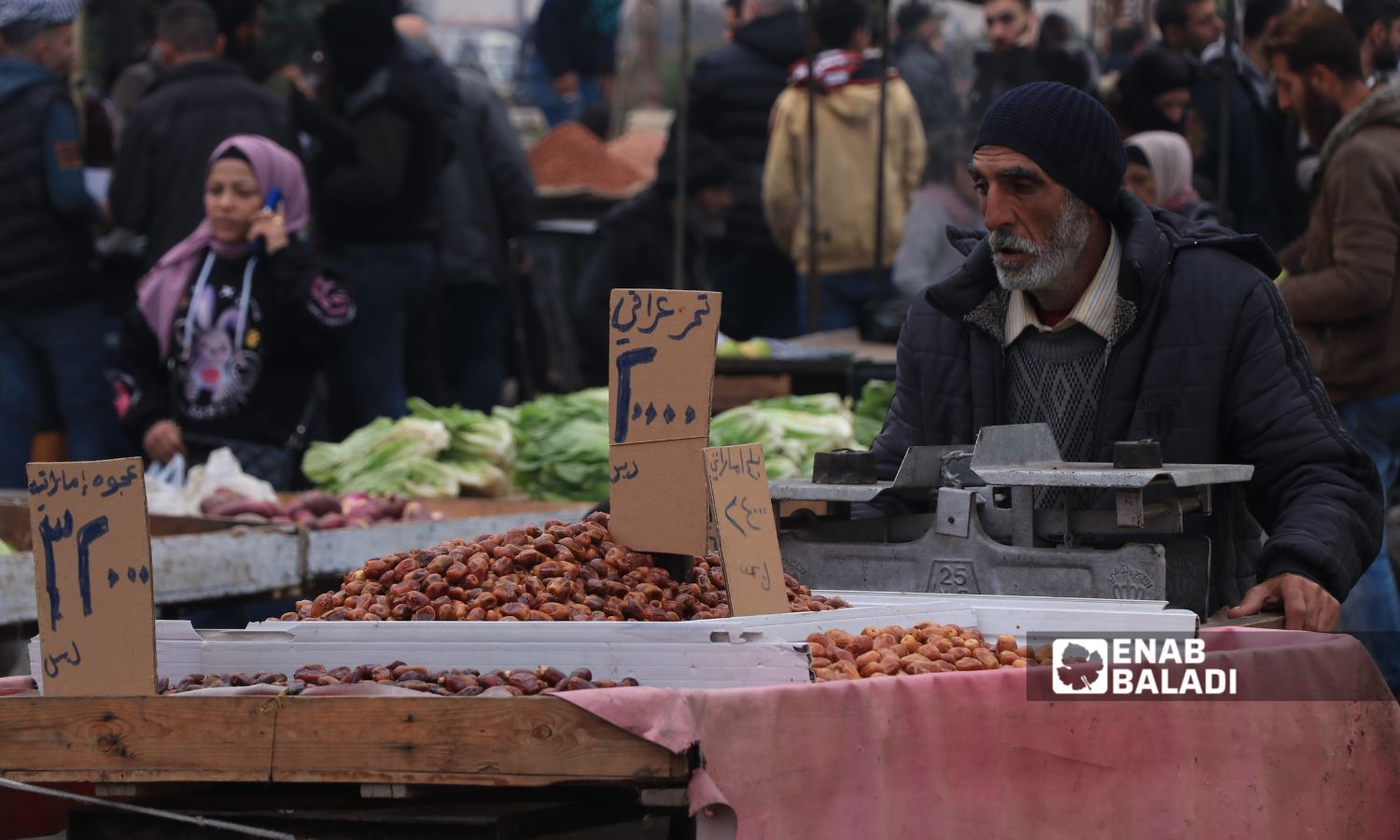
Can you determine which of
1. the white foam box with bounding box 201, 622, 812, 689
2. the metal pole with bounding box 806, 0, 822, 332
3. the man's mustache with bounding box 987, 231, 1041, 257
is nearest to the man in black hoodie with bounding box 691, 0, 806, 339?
the metal pole with bounding box 806, 0, 822, 332

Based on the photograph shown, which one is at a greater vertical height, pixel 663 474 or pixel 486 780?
pixel 663 474

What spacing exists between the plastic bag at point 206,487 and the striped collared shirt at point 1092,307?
136 inches

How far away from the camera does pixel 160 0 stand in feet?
39.0

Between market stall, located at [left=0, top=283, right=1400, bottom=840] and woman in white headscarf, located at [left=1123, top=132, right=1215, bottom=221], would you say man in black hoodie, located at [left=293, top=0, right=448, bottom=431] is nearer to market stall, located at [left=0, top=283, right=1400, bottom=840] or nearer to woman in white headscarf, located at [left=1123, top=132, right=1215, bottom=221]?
woman in white headscarf, located at [left=1123, top=132, right=1215, bottom=221]

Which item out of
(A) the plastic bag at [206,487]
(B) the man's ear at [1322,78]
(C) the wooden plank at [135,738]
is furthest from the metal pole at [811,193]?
(C) the wooden plank at [135,738]

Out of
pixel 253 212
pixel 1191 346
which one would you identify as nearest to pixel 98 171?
pixel 253 212

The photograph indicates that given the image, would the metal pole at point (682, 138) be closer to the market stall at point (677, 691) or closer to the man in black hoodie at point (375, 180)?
the man in black hoodie at point (375, 180)

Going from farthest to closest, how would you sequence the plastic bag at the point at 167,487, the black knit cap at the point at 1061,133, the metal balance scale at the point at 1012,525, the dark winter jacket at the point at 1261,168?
the dark winter jacket at the point at 1261,168, the plastic bag at the point at 167,487, the black knit cap at the point at 1061,133, the metal balance scale at the point at 1012,525

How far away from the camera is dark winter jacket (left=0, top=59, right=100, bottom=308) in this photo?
26.1 feet

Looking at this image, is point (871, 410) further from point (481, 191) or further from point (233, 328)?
point (481, 191)

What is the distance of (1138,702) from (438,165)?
6.56 m

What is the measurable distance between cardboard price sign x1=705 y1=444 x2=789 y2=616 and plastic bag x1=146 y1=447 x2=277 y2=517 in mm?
3975

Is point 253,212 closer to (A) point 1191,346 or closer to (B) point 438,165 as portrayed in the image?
(B) point 438,165

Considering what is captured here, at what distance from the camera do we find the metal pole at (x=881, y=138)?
29.0ft
